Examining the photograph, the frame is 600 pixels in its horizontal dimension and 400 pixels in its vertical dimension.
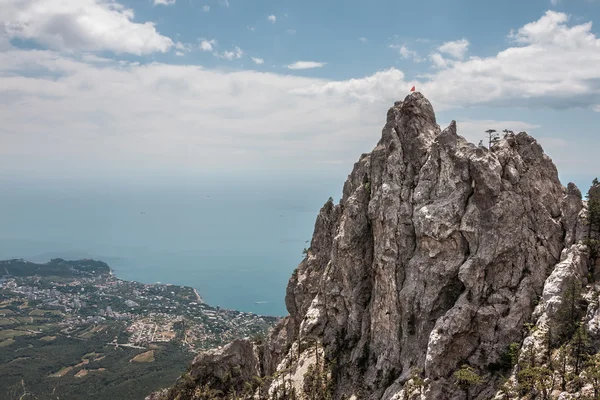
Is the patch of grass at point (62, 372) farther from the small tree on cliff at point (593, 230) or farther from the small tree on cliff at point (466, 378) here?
the small tree on cliff at point (593, 230)

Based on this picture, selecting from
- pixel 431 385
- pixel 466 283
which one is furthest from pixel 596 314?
pixel 431 385

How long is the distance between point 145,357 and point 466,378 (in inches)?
6228

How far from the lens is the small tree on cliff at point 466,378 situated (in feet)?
121

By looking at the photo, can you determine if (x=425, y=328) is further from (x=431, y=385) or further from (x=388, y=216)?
(x=388, y=216)

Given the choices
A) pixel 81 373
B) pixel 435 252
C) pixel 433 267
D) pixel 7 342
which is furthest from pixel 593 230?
pixel 7 342

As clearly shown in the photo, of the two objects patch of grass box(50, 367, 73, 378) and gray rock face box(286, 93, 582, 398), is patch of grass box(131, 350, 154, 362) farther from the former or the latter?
gray rock face box(286, 93, 582, 398)

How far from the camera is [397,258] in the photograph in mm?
48656

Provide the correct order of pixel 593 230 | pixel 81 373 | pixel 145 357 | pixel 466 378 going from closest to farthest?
pixel 466 378, pixel 593 230, pixel 81 373, pixel 145 357

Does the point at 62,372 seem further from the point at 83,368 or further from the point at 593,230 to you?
the point at 593,230

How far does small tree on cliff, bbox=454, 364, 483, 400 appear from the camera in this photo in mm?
36884

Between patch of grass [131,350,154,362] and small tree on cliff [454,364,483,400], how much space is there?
150552 millimetres

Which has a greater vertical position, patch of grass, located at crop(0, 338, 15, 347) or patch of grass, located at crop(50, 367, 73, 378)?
patch of grass, located at crop(0, 338, 15, 347)

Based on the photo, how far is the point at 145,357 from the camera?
16812 centimetres

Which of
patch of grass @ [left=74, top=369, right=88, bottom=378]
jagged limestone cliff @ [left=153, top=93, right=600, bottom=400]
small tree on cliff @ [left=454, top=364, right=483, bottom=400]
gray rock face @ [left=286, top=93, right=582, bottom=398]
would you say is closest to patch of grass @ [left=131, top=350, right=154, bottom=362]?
patch of grass @ [left=74, top=369, right=88, bottom=378]
